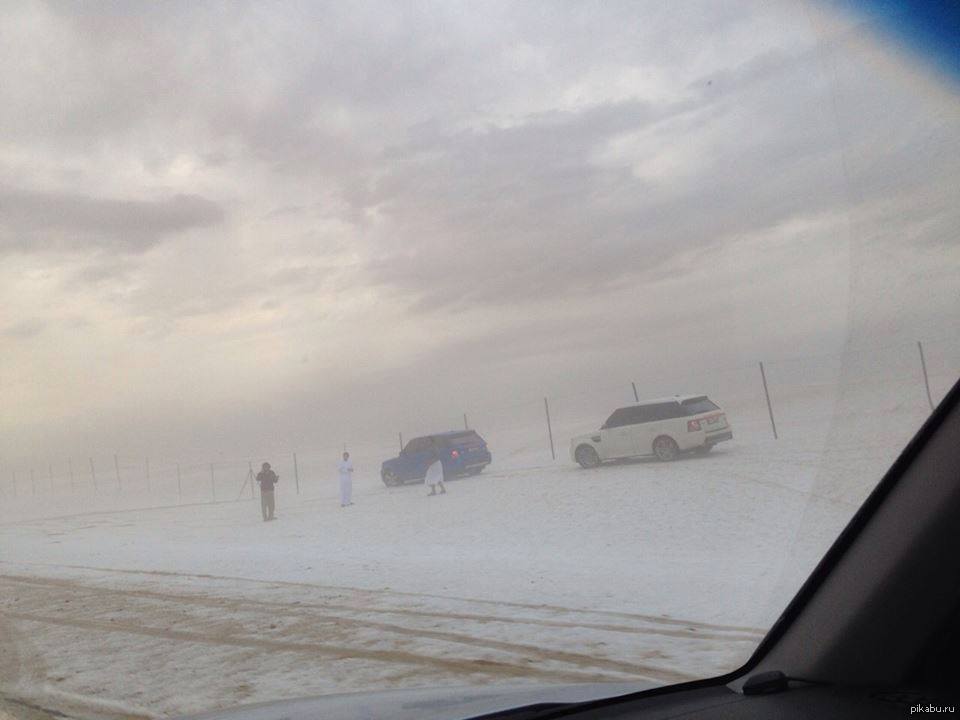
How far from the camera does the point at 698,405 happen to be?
14.6m

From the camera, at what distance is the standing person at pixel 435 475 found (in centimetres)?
2162

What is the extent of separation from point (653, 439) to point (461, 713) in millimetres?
13492

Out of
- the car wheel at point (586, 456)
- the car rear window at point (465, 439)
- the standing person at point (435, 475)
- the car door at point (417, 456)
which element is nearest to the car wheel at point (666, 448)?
the car wheel at point (586, 456)

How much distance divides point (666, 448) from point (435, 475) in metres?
8.66

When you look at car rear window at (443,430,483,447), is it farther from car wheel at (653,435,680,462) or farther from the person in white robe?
car wheel at (653,435,680,462)

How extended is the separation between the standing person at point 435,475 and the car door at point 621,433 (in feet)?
15.5

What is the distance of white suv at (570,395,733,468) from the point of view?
579 inches

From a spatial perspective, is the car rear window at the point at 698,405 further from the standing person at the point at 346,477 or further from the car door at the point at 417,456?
the car door at the point at 417,456

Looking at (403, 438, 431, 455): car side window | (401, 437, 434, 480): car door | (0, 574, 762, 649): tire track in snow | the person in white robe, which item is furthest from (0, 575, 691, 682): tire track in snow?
(403, 438, 431, 455): car side window
